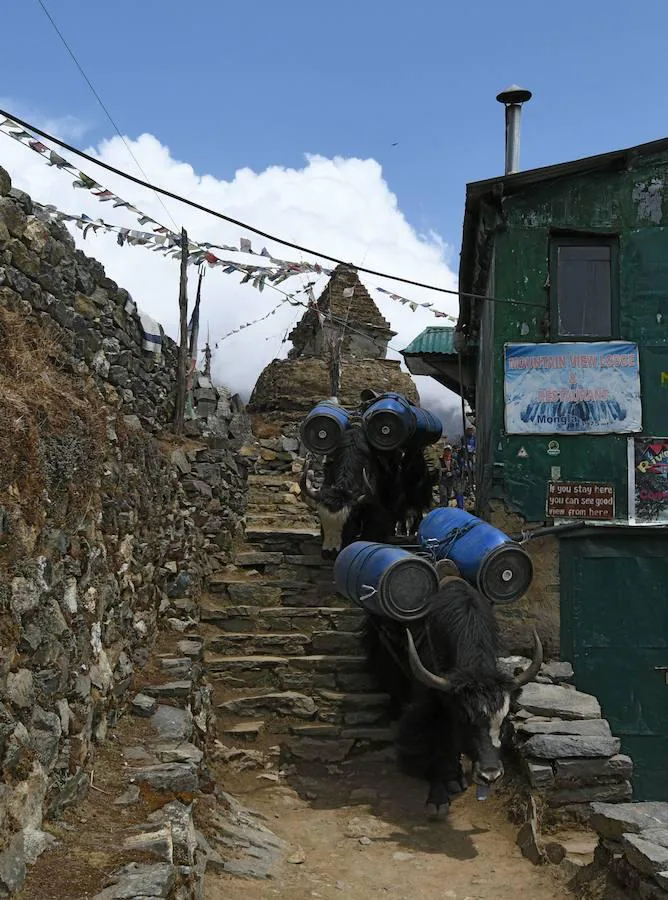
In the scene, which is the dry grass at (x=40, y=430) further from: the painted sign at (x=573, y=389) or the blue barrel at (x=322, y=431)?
the painted sign at (x=573, y=389)

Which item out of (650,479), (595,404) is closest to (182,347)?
(595,404)

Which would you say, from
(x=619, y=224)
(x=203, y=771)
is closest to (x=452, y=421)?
(x=619, y=224)

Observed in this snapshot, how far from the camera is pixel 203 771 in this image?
6.64 metres

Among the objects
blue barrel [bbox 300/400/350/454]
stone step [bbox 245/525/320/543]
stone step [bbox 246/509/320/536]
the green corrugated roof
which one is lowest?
stone step [bbox 245/525/320/543]

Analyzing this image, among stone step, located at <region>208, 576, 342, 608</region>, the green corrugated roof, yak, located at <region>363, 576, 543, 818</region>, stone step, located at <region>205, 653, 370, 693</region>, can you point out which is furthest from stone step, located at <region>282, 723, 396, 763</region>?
the green corrugated roof

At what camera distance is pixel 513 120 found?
41.3 feet

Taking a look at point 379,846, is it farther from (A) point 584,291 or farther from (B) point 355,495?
(A) point 584,291

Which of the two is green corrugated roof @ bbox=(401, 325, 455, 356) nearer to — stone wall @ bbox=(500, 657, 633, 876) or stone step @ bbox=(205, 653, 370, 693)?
stone step @ bbox=(205, 653, 370, 693)

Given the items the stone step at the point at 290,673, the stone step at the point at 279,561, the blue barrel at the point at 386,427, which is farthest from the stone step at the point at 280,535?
the stone step at the point at 290,673

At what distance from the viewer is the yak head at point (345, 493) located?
987cm

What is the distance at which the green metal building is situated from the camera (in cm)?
952

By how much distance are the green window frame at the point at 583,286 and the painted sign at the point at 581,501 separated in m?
1.73

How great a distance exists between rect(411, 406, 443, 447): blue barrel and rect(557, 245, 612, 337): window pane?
86.6 inches

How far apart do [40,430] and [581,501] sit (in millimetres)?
6507
